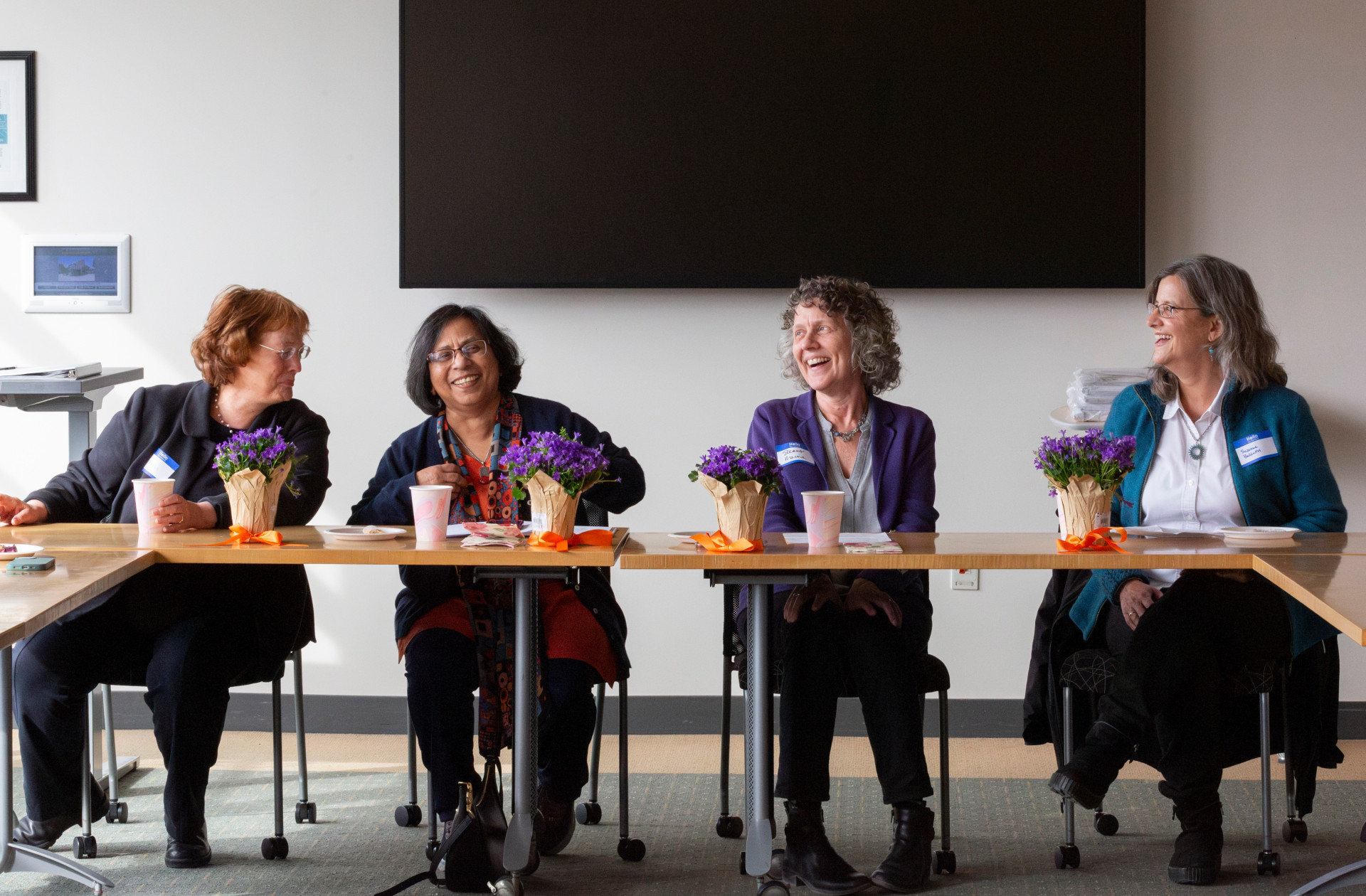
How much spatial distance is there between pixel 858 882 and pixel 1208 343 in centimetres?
141

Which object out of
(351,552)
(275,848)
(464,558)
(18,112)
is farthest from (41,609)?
(18,112)

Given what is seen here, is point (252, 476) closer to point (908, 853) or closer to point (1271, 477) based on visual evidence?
point (908, 853)

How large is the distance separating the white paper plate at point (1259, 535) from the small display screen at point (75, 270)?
318cm

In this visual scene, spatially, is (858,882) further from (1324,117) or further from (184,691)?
(1324,117)

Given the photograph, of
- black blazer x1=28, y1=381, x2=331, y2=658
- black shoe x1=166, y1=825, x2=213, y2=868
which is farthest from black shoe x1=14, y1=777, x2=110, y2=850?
black blazer x1=28, y1=381, x2=331, y2=658

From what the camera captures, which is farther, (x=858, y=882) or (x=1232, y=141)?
(x=1232, y=141)

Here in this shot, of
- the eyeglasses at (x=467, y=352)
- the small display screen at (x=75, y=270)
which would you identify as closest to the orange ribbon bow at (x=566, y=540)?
the eyeglasses at (x=467, y=352)

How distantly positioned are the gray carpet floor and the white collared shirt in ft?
2.11

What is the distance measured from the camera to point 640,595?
12.6 feet

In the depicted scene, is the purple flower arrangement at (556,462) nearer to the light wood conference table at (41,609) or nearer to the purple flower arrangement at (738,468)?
the purple flower arrangement at (738,468)

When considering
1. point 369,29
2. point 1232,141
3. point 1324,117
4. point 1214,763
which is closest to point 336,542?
point 1214,763

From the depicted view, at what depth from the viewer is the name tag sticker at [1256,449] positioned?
2666mm

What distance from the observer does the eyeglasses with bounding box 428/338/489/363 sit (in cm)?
282

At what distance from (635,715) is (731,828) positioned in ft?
3.40
